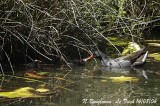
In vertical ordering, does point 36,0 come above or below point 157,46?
above

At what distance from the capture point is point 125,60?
4301 millimetres

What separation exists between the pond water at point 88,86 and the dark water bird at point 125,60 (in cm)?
8

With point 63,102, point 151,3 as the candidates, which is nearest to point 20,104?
point 63,102

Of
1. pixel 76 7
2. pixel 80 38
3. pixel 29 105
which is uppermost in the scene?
pixel 76 7

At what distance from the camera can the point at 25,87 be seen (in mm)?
3311

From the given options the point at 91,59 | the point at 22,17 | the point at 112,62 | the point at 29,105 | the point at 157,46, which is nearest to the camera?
the point at 29,105

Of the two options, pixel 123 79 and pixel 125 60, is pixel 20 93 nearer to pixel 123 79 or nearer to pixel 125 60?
pixel 123 79

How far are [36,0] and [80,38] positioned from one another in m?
0.72

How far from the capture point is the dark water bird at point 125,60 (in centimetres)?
426

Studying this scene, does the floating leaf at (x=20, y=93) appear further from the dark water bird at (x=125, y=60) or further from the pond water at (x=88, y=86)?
the dark water bird at (x=125, y=60)

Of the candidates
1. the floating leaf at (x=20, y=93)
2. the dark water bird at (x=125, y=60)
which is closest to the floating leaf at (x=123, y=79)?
the dark water bird at (x=125, y=60)

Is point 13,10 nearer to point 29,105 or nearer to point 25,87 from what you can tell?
point 25,87

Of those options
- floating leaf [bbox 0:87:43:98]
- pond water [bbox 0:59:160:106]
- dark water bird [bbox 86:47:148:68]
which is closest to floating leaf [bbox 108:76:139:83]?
pond water [bbox 0:59:160:106]

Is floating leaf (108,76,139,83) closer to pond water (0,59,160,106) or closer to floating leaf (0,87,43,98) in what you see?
pond water (0,59,160,106)
